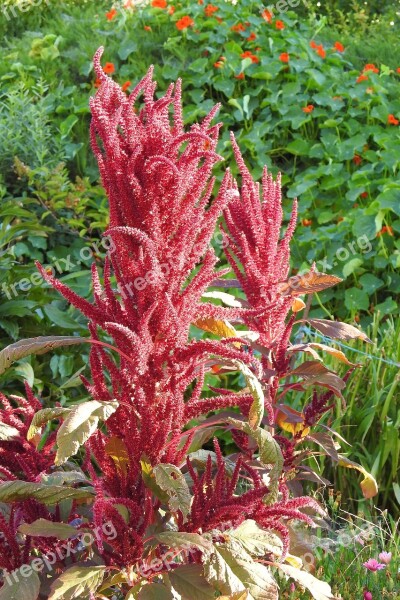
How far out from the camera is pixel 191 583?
1617mm

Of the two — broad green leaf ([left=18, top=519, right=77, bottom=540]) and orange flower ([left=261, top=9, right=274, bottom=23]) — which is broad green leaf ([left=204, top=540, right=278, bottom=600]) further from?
orange flower ([left=261, top=9, right=274, bottom=23])

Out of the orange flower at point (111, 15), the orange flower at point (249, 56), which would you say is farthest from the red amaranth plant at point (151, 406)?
the orange flower at point (111, 15)

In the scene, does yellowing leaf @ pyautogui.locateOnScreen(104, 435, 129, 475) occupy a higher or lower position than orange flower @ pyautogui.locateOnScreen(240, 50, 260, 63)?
higher

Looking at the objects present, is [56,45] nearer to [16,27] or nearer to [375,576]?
[16,27]

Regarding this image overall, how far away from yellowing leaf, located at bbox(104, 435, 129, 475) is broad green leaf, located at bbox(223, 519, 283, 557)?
26 cm

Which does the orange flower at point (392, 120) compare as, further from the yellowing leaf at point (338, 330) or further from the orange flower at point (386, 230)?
the yellowing leaf at point (338, 330)

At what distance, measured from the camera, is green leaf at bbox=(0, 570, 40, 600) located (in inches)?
62.3

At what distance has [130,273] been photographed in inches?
64.9

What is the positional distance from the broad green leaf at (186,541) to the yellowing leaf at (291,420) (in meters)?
0.64

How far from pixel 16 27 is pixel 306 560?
5.94m

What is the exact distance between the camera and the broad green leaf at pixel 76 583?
1.56 m

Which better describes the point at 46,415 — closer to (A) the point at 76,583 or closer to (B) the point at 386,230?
(A) the point at 76,583

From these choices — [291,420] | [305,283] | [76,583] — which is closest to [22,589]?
[76,583]

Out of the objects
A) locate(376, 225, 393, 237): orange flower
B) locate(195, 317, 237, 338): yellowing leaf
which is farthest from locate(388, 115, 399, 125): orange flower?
locate(195, 317, 237, 338): yellowing leaf
